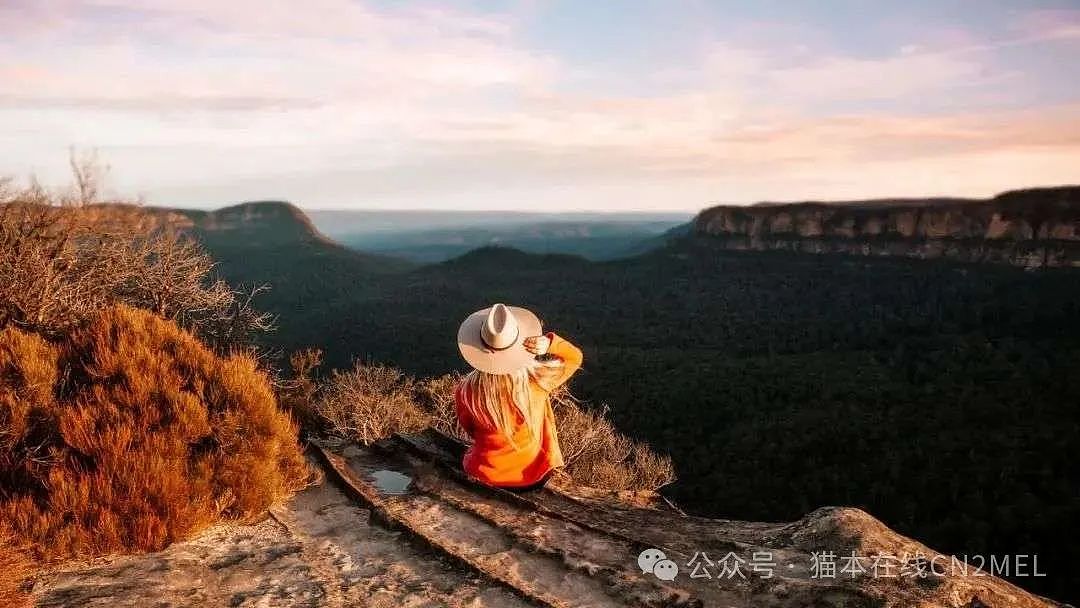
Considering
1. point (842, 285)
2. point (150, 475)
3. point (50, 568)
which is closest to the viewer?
point (50, 568)

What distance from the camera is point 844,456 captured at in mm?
25844

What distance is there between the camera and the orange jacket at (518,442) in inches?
200

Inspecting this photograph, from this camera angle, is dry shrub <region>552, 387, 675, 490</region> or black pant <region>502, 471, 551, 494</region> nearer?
black pant <region>502, 471, 551, 494</region>

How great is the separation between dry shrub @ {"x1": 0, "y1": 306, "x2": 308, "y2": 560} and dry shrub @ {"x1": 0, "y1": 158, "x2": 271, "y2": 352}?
1.80 m

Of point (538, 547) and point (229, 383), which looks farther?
point (229, 383)

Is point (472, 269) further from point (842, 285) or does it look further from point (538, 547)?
point (538, 547)

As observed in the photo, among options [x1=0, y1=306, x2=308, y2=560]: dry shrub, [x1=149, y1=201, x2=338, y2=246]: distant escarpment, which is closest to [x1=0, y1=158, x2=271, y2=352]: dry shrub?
[x1=0, y1=306, x2=308, y2=560]: dry shrub

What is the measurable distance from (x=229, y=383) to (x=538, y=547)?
10.5ft

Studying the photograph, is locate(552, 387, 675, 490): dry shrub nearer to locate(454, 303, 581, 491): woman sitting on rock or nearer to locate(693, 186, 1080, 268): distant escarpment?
locate(454, 303, 581, 491): woman sitting on rock

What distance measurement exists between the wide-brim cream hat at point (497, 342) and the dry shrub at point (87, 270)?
5.19 meters

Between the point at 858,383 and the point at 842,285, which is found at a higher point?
the point at 842,285

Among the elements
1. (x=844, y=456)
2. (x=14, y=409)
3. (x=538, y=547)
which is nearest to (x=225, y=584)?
(x=538, y=547)

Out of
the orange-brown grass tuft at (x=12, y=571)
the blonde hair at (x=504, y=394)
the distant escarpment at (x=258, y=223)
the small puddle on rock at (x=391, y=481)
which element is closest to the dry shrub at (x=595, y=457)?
the small puddle on rock at (x=391, y=481)

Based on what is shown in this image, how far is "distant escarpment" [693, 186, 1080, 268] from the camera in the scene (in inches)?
2351
